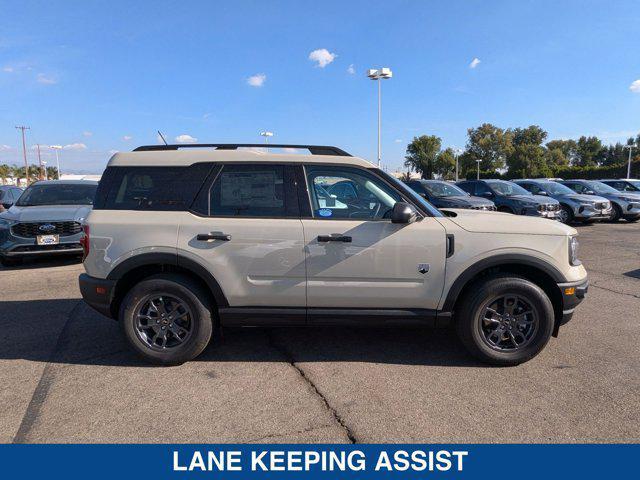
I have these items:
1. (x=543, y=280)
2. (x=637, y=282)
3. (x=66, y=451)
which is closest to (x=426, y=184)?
(x=637, y=282)

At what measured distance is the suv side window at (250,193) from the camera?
145 inches

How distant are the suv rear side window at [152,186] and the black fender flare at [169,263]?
43 cm

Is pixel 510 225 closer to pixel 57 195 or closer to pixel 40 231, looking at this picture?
pixel 40 231

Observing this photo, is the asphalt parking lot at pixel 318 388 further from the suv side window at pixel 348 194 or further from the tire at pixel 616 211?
the tire at pixel 616 211

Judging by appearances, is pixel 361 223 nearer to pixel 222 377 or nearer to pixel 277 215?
pixel 277 215

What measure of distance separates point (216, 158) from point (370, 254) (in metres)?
1.60

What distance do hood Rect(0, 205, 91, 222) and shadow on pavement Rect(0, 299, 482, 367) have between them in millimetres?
3414

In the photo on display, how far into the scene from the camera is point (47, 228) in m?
7.86

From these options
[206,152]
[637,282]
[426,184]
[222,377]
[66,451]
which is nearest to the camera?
[66,451]

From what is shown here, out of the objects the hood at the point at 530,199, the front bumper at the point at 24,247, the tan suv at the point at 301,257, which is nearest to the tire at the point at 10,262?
the front bumper at the point at 24,247

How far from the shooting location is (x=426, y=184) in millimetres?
13047

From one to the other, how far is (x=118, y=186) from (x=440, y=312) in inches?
119

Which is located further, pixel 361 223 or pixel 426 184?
pixel 426 184

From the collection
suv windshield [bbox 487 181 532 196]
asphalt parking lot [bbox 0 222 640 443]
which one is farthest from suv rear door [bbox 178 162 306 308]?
suv windshield [bbox 487 181 532 196]
